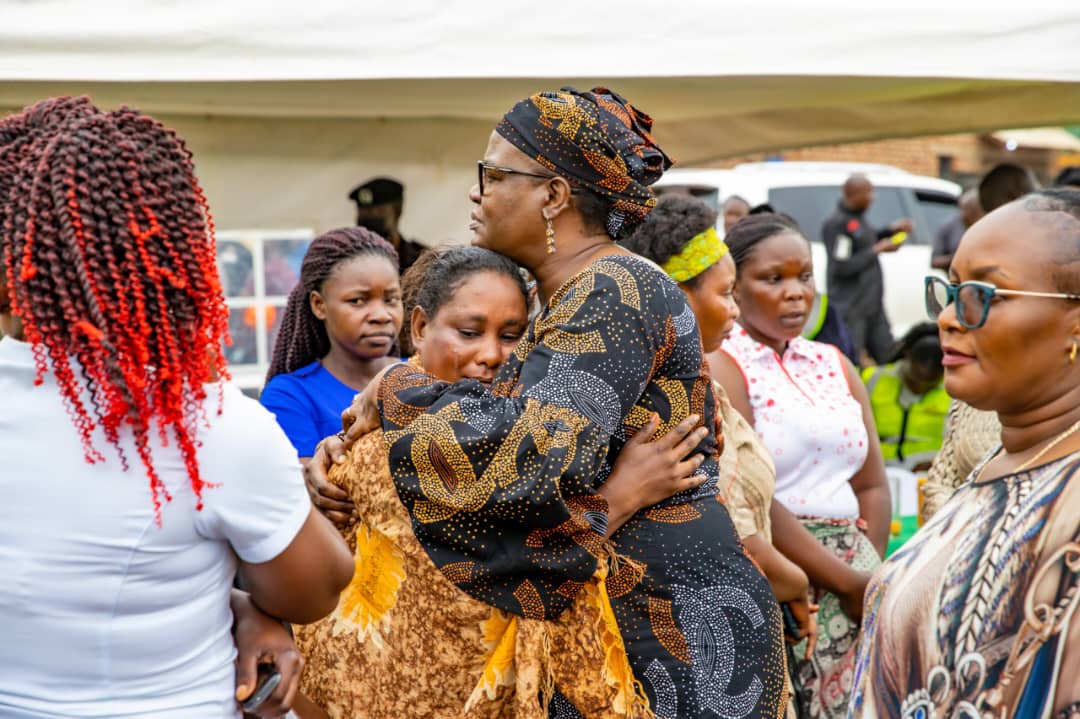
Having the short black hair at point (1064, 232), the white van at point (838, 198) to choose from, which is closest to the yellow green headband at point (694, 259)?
the short black hair at point (1064, 232)

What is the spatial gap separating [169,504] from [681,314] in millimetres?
1133

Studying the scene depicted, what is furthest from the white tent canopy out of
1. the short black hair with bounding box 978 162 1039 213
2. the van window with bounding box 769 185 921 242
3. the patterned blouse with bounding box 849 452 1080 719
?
the van window with bounding box 769 185 921 242

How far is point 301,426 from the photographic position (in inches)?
151

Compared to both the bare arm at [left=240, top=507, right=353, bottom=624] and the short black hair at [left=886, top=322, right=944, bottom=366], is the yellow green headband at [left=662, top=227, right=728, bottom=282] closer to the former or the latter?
the bare arm at [left=240, top=507, right=353, bottom=624]

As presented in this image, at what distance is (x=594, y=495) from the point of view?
7.82 ft

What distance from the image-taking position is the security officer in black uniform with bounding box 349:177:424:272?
5.50m

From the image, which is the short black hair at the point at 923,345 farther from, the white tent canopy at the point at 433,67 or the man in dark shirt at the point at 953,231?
the man in dark shirt at the point at 953,231

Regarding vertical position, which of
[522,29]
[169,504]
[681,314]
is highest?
[522,29]

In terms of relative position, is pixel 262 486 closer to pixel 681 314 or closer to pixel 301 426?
pixel 681 314

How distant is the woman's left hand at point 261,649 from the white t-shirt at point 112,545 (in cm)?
12

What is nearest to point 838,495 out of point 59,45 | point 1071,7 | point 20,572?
point 1071,7

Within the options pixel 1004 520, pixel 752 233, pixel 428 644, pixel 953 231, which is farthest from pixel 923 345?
pixel 1004 520

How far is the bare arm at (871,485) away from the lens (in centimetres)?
420

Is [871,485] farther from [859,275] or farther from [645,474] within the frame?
[859,275]
